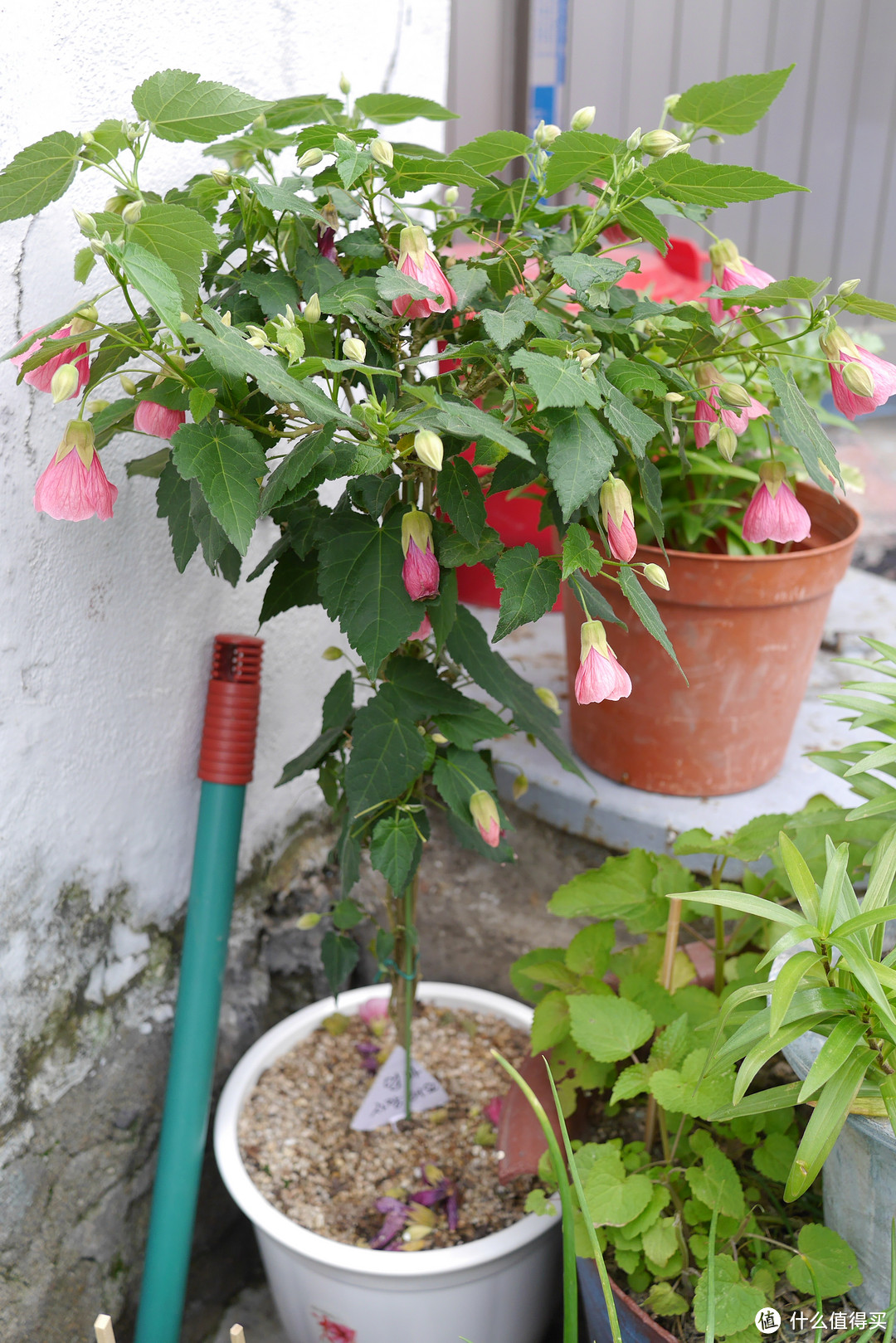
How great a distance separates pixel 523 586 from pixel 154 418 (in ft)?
1.05

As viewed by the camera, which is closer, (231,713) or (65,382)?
(65,382)

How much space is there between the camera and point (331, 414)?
0.64 meters

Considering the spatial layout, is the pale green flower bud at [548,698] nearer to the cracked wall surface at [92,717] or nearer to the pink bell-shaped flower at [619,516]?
the pink bell-shaped flower at [619,516]

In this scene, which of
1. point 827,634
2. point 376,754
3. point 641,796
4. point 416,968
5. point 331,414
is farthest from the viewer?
point 827,634

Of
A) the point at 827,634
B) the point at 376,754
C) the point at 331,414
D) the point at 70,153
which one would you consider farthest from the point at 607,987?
the point at 827,634

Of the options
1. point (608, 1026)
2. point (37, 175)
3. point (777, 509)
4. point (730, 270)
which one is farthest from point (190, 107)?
point (608, 1026)

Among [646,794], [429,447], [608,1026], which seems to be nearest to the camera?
[429,447]

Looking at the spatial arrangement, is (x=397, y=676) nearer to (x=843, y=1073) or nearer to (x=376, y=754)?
(x=376, y=754)

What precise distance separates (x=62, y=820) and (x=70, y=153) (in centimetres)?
67

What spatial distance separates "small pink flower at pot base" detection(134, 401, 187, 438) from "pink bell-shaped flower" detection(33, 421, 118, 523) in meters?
0.04

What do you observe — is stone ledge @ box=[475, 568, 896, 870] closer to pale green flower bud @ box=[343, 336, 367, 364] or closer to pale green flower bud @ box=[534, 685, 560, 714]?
pale green flower bud @ box=[534, 685, 560, 714]

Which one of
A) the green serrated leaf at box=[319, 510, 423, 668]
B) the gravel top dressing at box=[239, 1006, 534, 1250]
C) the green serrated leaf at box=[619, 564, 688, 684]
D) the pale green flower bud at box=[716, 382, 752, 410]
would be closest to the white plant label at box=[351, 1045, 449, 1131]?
the gravel top dressing at box=[239, 1006, 534, 1250]

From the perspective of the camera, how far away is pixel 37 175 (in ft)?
2.35

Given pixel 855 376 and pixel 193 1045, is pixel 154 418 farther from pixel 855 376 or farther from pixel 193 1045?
pixel 193 1045
